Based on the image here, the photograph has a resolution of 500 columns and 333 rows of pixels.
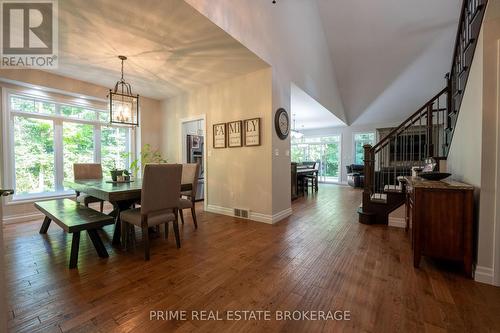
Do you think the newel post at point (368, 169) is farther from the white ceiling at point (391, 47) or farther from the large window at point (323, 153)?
the large window at point (323, 153)

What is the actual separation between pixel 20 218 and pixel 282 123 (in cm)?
477

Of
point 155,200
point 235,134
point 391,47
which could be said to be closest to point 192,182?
point 155,200

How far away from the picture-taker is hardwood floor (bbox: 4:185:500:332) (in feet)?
4.45

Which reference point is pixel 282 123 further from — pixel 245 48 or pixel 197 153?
pixel 197 153

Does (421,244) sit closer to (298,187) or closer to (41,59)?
(298,187)

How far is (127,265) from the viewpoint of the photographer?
83.1 inches

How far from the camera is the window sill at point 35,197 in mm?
3605

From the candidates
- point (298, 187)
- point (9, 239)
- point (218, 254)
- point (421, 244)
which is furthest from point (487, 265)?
point (9, 239)

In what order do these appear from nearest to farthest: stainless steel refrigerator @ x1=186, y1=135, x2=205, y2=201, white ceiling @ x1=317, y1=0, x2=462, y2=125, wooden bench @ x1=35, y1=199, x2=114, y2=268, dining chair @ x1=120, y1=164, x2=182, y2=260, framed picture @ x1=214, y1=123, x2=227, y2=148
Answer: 1. wooden bench @ x1=35, y1=199, x2=114, y2=268
2. dining chair @ x1=120, y1=164, x2=182, y2=260
3. framed picture @ x1=214, y1=123, x2=227, y2=148
4. white ceiling @ x1=317, y1=0, x2=462, y2=125
5. stainless steel refrigerator @ x1=186, y1=135, x2=205, y2=201

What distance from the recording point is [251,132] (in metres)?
3.63

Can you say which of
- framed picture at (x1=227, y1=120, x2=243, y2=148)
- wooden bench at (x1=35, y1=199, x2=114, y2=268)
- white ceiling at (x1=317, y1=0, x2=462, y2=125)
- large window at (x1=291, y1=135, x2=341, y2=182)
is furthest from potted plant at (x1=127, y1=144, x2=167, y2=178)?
large window at (x1=291, y1=135, x2=341, y2=182)

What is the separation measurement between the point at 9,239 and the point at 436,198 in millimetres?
4962

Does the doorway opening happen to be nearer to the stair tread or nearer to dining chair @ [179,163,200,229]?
dining chair @ [179,163,200,229]

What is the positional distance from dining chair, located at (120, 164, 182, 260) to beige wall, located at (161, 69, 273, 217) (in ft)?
4.93
